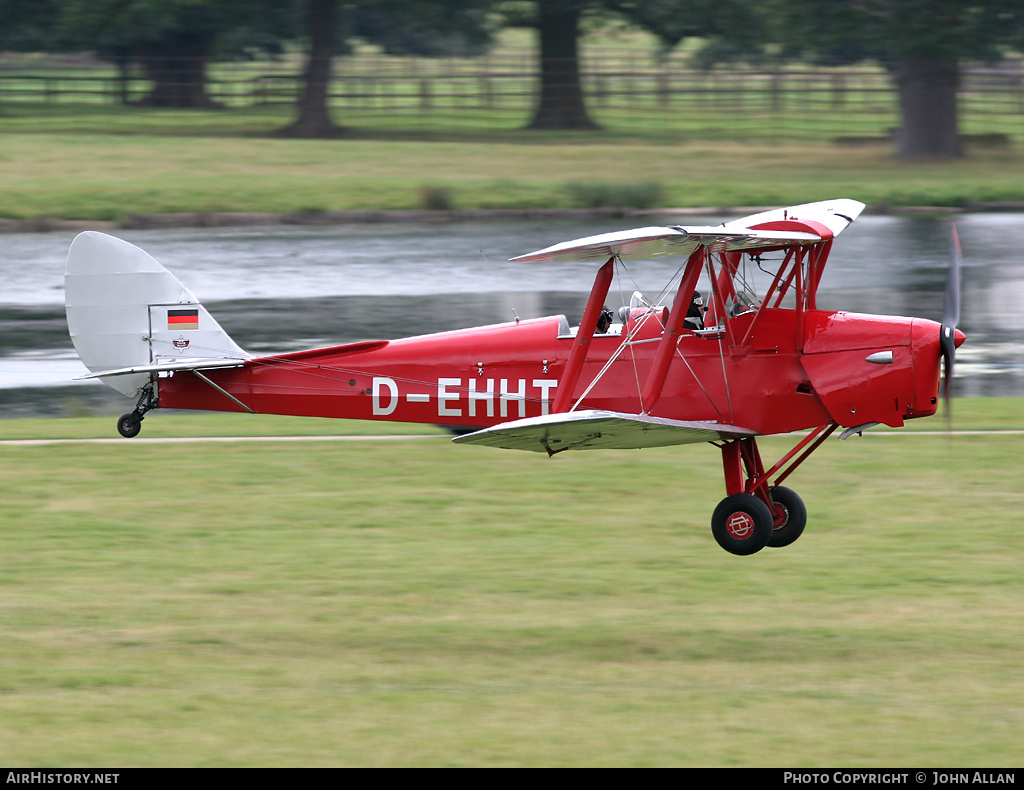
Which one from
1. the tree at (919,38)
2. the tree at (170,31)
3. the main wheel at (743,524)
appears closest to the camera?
the main wheel at (743,524)

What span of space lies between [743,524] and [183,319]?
5747 mm

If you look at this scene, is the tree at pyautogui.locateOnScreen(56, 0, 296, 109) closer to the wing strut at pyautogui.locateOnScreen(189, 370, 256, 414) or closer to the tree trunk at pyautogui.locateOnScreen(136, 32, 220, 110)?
the tree trunk at pyautogui.locateOnScreen(136, 32, 220, 110)

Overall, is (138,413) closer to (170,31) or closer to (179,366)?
(179,366)

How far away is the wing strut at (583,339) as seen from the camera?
1152cm

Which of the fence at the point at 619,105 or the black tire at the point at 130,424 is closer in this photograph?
the black tire at the point at 130,424

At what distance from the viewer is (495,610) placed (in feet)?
37.0

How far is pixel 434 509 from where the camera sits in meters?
14.4

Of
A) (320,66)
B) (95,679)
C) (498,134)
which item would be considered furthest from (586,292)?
(320,66)

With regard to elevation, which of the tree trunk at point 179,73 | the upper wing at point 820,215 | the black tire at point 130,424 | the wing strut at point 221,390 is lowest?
the black tire at point 130,424

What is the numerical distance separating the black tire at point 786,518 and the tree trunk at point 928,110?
35219 mm

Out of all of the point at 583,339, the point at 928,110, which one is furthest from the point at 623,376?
the point at 928,110

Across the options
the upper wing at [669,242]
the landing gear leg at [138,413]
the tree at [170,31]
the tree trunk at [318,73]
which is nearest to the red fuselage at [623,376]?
the landing gear leg at [138,413]

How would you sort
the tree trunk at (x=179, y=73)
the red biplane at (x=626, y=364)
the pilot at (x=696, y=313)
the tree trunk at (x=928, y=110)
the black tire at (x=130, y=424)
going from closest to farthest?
the red biplane at (x=626, y=364), the pilot at (x=696, y=313), the black tire at (x=130, y=424), the tree trunk at (x=928, y=110), the tree trunk at (x=179, y=73)

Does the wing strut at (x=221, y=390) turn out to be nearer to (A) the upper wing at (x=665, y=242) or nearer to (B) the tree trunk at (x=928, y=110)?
(A) the upper wing at (x=665, y=242)
